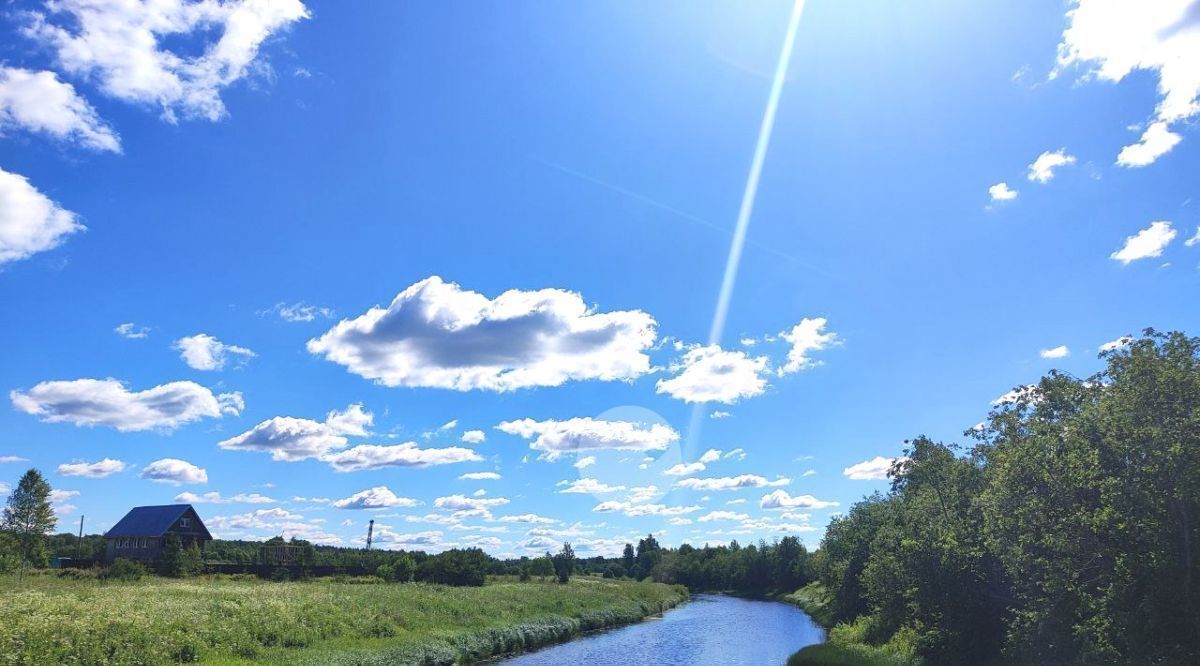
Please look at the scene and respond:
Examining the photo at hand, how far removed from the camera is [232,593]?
41906 mm

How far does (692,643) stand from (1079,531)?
3869cm


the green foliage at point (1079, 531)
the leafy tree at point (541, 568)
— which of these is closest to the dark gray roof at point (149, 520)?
the leafy tree at point (541, 568)

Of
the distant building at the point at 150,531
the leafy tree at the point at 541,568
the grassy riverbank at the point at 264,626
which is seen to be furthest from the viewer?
the leafy tree at the point at 541,568

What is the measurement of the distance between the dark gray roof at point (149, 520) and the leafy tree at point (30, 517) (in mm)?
14060

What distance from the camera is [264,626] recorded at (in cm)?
3409

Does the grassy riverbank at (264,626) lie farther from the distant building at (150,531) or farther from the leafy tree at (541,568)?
the leafy tree at (541,568)

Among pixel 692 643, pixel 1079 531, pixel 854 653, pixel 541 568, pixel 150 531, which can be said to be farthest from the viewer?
pixel 541 568

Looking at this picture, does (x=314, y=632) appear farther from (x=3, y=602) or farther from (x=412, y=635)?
(x=3, y=602)

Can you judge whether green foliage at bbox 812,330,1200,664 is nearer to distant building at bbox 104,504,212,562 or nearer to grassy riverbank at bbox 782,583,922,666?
grassy riverbank at bbox 782,583,922,666

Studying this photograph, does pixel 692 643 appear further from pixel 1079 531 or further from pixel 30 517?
pixel 30 517

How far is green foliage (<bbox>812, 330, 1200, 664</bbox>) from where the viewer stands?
64.2ft

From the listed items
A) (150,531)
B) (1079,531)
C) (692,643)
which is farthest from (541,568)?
(1079,531)

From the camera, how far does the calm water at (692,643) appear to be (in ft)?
150

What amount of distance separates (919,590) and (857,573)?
28062mm
